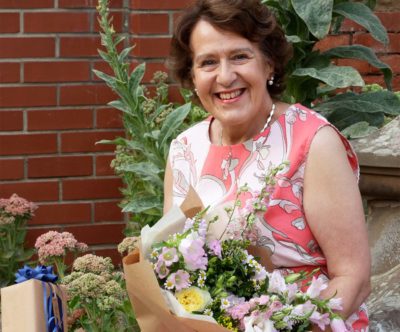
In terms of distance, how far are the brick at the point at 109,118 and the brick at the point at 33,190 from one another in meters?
0.34

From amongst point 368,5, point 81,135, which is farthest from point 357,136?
point 81,135

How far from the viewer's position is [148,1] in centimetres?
425

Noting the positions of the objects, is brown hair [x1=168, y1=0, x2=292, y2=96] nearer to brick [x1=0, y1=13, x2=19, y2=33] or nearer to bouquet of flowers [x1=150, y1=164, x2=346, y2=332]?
bouquet of flowers [x1=150, y1=164, x2=346, y2=332]

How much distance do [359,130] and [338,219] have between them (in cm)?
95

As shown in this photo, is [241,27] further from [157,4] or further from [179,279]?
[157,4]

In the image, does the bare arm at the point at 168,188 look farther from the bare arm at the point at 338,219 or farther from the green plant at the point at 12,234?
the green plant at the point at 12,234

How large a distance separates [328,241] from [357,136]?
3.02ft

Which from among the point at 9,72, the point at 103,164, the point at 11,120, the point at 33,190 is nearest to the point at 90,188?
the point at 103,164

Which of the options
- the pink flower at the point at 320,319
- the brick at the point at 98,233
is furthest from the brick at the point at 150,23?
the pink flower at the point at 320,319

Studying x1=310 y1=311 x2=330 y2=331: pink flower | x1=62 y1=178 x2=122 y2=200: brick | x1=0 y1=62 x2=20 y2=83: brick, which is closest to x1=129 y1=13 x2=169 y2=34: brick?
x1=0 y1=62 x2=20 y2=83: brick

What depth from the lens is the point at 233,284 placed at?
7.30ft

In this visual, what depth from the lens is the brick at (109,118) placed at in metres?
4.36

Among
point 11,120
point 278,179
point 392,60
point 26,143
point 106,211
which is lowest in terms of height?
point 106,211

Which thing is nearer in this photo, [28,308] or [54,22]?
[28,308]
